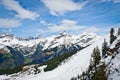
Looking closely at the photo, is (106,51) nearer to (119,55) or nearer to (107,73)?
(119,55)

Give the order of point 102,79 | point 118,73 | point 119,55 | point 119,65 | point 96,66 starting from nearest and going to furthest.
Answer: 1. point 102,79
2. point 118,73
3. point 119,65
4. point 119,55
5. point 96,66

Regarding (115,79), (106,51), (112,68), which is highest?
(106,51)

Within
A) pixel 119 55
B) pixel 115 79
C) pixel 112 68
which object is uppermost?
pixel 119 55

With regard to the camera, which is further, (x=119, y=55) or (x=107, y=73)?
(x=119, y=55)

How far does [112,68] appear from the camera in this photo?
106125 mm

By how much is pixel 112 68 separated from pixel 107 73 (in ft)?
11.2

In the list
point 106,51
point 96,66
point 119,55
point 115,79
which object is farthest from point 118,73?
point 106,51

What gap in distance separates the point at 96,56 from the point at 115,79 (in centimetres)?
4216

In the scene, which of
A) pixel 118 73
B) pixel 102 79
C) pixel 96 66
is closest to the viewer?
pixel 102 79

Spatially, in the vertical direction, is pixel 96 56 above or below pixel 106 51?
below

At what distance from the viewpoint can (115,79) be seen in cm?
8925

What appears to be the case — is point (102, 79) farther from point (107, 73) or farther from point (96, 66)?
point (96, 66)

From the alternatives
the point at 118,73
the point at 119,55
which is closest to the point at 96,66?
the point at 119,55

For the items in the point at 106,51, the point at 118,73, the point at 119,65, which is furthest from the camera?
the point at 106,51
